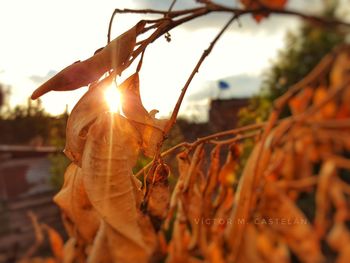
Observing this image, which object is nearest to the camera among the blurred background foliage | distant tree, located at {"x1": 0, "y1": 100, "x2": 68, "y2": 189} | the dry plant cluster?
the dry plant cluster

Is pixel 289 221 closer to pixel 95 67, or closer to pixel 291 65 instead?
pixel 95 67

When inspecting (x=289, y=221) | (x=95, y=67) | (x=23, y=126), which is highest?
(x=95, y=67)

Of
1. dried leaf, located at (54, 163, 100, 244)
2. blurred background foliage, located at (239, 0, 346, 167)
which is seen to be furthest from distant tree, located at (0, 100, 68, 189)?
dried leaf, located at (54, 163, 100, 244)

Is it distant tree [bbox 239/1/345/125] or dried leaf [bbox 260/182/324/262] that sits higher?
distant tree [bbox 239/1/345/125]

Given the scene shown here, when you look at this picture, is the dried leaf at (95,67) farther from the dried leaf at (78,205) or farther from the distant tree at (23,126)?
the distant tree at (23,126)

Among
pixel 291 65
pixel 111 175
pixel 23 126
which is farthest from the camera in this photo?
pixel 23 126

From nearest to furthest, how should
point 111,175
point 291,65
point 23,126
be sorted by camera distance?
point 111,175 < point 291,65 < point 23,126

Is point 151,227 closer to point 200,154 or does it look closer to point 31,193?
point 200,154

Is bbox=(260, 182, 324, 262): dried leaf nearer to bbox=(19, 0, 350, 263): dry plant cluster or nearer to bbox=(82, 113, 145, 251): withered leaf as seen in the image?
bbox=(19, 0, 350, 263): dry plant cluster

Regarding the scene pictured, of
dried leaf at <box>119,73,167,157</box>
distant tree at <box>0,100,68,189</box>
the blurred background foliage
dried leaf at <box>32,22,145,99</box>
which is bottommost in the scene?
distant tree at <box>0,100,68,189</box>

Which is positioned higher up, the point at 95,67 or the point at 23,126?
the point at 95,67

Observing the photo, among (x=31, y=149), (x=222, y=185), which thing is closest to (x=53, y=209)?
(x=31, y=149)

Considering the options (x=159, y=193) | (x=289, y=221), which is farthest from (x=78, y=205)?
(x=289, y=221)
